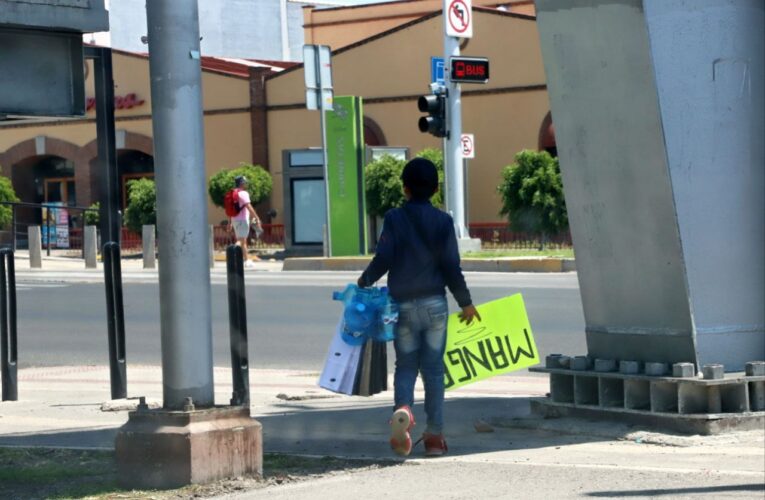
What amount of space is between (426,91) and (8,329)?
3057cm

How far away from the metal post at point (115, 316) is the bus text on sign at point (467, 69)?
16.0m

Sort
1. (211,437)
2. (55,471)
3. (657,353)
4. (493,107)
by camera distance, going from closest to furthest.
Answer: (211,437), (55,471), (657,353), (493,107)

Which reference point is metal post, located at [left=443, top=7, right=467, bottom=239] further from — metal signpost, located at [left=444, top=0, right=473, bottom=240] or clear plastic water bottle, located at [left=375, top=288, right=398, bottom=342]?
clear plastic water bottle, located at [left=375, top=288, right=398, bottom=342]

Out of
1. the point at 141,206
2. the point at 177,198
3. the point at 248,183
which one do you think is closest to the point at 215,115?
the point at 248,183

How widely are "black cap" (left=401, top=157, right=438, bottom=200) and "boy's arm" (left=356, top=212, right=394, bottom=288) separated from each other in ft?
0.69

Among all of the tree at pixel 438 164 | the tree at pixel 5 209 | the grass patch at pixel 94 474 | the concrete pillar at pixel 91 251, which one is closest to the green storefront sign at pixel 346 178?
the tree at pixel 438 164

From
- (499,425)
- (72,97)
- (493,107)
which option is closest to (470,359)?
(499,425)

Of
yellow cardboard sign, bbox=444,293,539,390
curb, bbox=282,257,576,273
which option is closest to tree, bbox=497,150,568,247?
curb, bbox=282,257,576,273

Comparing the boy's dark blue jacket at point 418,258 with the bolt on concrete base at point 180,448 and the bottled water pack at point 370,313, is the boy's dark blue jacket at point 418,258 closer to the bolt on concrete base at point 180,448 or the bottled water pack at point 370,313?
the bottled water pack at point 370,313

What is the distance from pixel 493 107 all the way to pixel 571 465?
33531 millimetres

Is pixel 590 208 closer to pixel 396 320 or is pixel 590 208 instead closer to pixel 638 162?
pixel 638 162

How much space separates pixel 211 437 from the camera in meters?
6.72

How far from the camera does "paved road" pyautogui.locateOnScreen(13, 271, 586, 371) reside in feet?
45.5

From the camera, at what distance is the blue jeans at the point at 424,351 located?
741 centimetres
